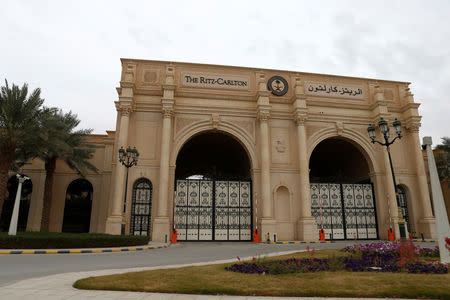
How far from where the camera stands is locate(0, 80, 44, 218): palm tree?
18547mm

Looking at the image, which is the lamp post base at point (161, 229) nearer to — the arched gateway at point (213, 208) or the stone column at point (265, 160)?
the arched gateway at point (213, 208)

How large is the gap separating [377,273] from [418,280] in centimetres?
110

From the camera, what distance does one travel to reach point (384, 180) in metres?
25.5

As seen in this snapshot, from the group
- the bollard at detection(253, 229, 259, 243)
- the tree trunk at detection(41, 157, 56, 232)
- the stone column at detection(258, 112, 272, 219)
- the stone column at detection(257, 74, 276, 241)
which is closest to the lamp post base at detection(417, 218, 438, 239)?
the stone column at detection(257, 74, 276, 241)

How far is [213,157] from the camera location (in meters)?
33.8

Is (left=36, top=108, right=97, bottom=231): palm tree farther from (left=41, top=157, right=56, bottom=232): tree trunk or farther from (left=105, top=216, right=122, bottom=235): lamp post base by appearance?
(left=105, top=216, right=122, bottom=235): lamp post base

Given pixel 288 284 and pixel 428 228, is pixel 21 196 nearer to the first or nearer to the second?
pixel 288 284

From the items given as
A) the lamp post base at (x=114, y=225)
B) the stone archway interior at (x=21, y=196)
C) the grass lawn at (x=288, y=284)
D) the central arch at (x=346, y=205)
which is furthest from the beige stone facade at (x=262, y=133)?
the grass lawn at (x=288, y=284)

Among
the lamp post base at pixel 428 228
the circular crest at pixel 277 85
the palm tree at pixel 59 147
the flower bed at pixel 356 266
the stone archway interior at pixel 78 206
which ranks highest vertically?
the circular crest at pixel 277 85

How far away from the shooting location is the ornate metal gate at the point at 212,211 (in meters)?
23.3

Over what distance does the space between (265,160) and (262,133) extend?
2.15m

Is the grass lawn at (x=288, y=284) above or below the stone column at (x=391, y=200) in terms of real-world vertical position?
below

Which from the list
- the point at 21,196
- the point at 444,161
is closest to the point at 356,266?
the point at 444,161

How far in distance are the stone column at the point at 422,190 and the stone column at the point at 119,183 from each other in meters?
22.4
